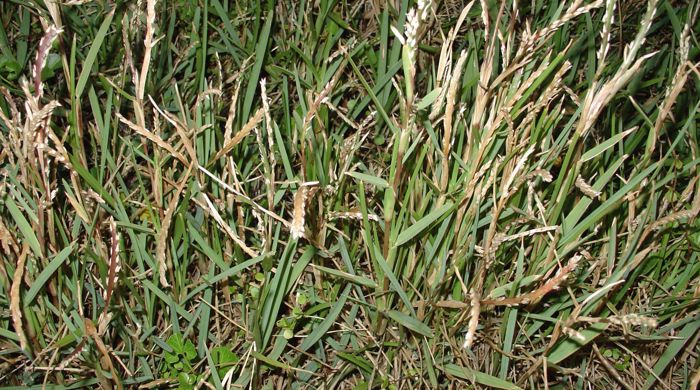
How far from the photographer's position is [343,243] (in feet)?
5.08

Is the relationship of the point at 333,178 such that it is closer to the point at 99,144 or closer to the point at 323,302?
the point at 323,302

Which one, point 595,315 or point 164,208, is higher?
point 164,208

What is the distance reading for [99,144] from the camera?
1707mm

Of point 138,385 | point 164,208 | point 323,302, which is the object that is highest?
point 164,208

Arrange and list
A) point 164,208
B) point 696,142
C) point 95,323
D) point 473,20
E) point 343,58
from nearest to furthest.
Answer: point 95,323, point 164,208, point 696,142, point 343,58, point 473,20

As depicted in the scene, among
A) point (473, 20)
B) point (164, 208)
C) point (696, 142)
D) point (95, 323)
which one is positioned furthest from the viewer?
point (473, 20)

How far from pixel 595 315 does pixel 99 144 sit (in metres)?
1.17

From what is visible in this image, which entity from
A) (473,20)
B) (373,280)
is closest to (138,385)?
(373,280)

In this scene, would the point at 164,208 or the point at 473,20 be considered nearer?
the point at 164,208

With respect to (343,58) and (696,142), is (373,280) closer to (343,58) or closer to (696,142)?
(343,58)

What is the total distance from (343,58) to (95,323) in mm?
890

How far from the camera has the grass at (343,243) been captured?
4.65ft

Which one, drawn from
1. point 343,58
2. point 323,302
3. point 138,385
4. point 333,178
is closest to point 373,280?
point 323,302

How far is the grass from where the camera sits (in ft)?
4.65
